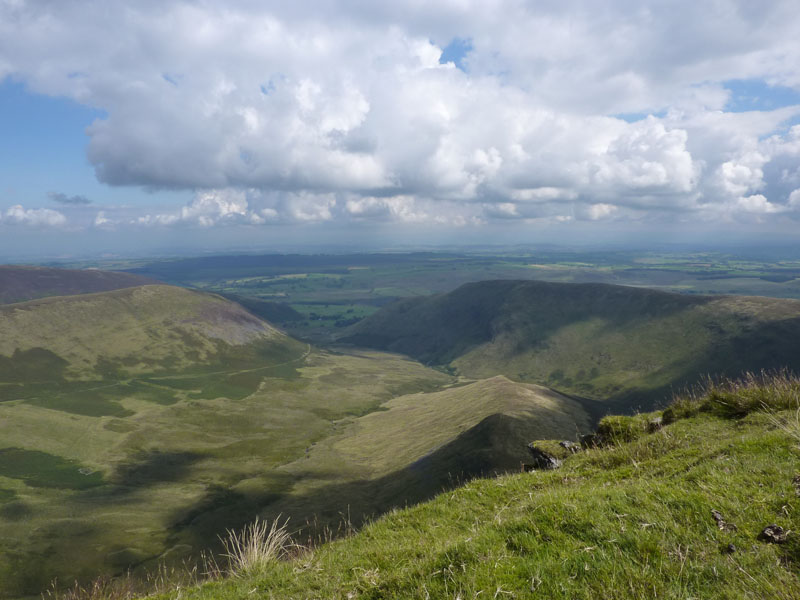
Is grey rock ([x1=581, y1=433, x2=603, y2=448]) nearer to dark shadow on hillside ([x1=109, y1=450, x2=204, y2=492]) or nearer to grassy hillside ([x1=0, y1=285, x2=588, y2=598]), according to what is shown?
grassy hillside ([x1=0, y1=285, x2=588, y2=598])

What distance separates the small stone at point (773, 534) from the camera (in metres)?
6.94

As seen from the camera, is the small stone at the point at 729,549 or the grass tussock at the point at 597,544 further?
the small stone at the point at 729,549

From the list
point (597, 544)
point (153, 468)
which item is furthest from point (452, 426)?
point (597, 544)

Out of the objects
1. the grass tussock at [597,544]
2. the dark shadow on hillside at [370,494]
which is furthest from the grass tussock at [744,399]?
the dark shadow on hillside at [370,494]

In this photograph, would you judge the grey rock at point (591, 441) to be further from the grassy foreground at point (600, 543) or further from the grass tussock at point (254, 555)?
the grass tussock at point (254, 555)

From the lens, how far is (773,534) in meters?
7.04

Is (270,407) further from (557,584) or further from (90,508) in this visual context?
(557,584)

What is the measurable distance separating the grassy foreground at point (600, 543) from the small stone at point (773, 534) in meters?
0.08

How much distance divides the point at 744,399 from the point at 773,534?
1264 centimetres

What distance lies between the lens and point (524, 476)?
15.0m

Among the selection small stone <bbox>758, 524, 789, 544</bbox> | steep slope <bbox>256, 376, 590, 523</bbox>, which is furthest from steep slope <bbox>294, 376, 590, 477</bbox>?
small stone <bbox>758, 524, 789, 544</bbox>

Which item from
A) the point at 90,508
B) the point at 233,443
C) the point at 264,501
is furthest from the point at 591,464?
the point at 233,443

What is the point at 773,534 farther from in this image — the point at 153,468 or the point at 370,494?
the point at 153,468

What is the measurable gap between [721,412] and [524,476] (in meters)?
9.34
